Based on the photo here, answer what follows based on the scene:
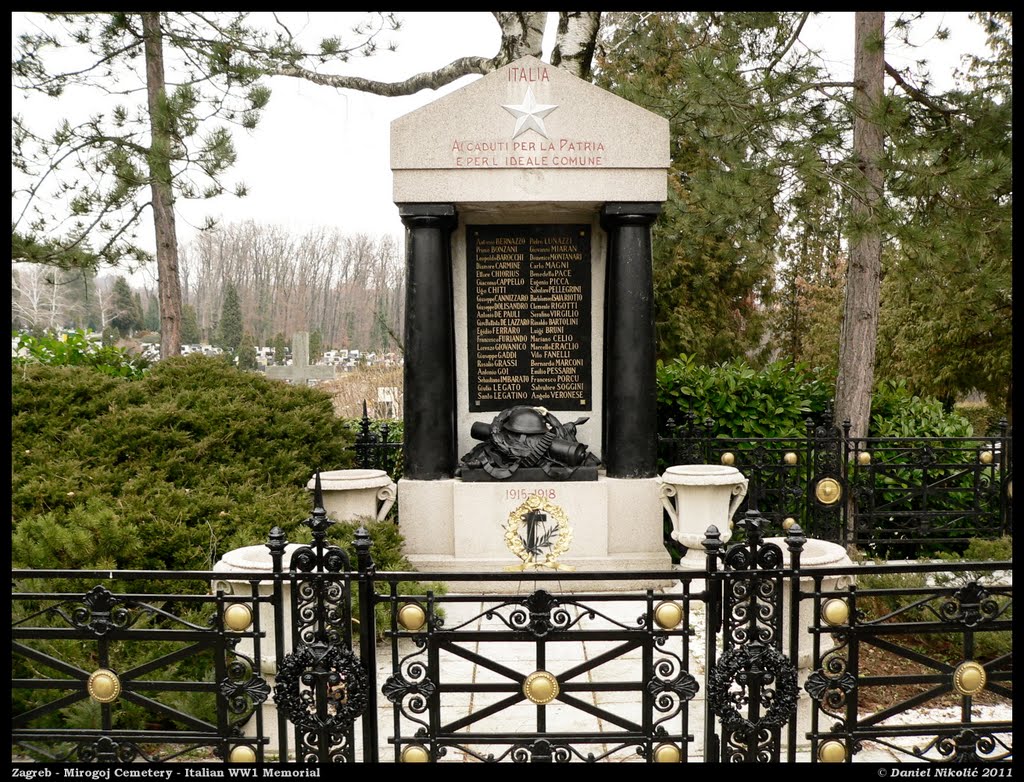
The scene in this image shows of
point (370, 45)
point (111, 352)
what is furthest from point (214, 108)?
point (111, 352)

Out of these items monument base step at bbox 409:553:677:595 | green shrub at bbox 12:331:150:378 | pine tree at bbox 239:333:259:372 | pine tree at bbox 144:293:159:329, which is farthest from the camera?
pine tree at bbox 144:293:159:329

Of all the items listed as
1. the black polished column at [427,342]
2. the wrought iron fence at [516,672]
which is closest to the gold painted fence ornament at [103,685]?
the wrought iron fence at [516,672]

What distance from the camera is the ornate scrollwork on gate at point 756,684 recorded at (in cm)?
350

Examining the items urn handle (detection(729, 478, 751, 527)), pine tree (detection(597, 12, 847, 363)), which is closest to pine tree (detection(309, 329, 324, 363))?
pine tree (detection(597, 12, 847, 363))

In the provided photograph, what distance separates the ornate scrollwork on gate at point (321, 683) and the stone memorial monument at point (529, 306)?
149 inches

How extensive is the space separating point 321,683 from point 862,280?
25.9ft

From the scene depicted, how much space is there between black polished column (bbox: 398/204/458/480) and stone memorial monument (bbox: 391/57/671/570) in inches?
0.5

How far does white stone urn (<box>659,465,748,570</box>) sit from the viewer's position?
7434mm

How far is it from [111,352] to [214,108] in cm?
358

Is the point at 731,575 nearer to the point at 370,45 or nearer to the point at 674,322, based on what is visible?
the point at 370,45

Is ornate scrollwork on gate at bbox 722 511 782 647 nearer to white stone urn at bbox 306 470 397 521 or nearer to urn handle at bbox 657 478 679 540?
urn handle at bbox 657 478 679 540

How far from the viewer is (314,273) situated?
21.0m

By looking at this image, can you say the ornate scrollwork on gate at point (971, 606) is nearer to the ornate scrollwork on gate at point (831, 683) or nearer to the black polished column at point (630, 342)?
the ornate scrollwork on gate at point (831, 683)

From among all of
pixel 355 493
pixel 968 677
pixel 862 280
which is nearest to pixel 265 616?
pixel 355 493
